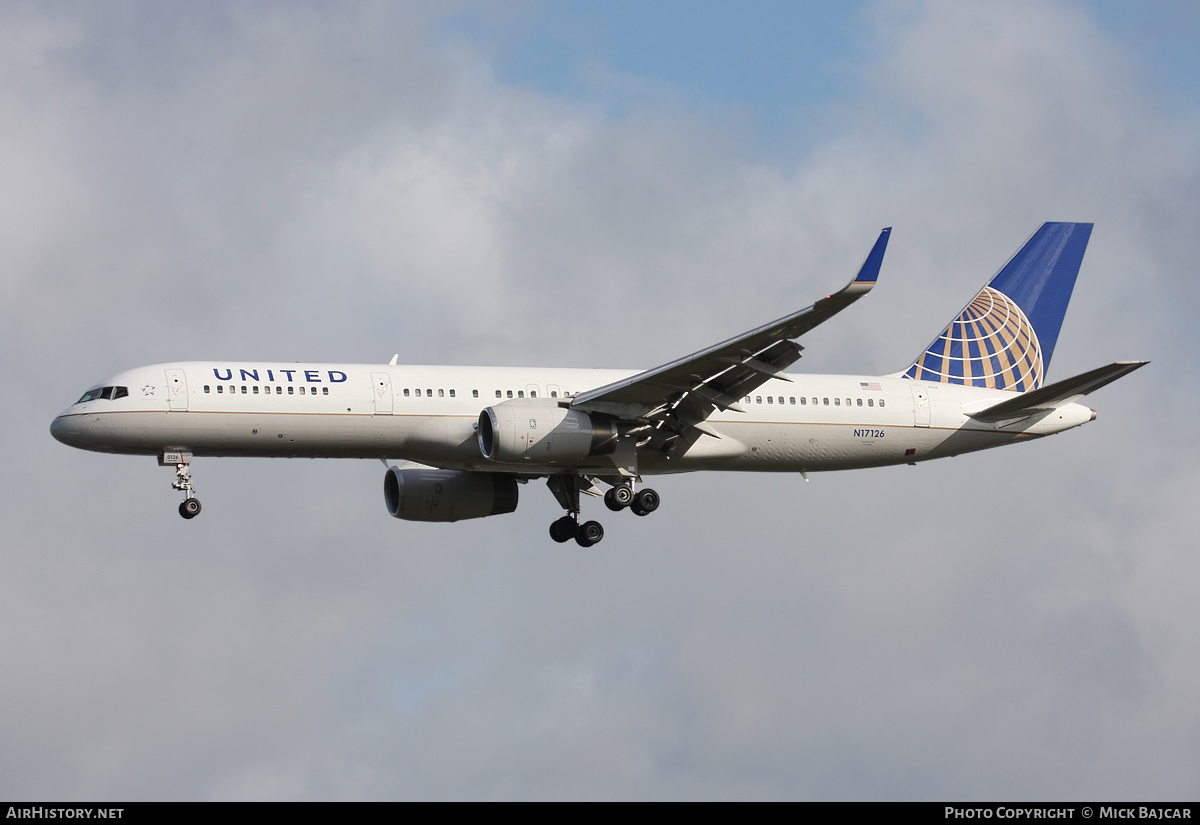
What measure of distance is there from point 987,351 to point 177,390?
998 inches

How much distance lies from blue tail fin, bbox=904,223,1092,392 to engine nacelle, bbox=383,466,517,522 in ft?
43.5

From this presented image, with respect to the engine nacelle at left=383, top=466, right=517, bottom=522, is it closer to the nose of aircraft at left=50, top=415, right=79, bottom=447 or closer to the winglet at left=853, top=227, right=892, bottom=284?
the nose of aircraft at left=50, top=415, right=79, bottom=447

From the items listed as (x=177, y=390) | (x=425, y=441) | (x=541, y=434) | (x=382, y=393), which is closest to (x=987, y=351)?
(x=541, y=434)

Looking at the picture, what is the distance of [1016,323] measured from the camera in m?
53.2

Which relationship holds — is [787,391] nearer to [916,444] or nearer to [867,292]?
[916,444]

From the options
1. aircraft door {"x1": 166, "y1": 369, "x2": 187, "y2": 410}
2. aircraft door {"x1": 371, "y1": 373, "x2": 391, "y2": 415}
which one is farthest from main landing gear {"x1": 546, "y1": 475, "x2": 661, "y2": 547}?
aircraft door {"x1": 166, "y1": 369, "x2": 187, "y2": 410}

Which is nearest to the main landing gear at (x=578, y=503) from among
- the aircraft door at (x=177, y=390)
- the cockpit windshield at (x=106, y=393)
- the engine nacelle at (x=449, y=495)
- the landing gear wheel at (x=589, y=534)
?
the landing gear wheel at (x=589, y=534)

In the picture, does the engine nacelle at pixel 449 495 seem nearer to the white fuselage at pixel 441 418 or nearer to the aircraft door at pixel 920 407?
the white fuselage at pixel 441 418

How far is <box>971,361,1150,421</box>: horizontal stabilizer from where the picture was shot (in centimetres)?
4356

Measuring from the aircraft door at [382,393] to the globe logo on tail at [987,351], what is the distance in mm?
16794

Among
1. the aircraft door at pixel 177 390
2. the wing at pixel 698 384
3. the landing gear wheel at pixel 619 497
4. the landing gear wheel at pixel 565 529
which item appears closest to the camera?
the wing at pixel 698 384

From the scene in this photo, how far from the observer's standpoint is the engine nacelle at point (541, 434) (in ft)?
139

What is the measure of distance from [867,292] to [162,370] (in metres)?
19.1
